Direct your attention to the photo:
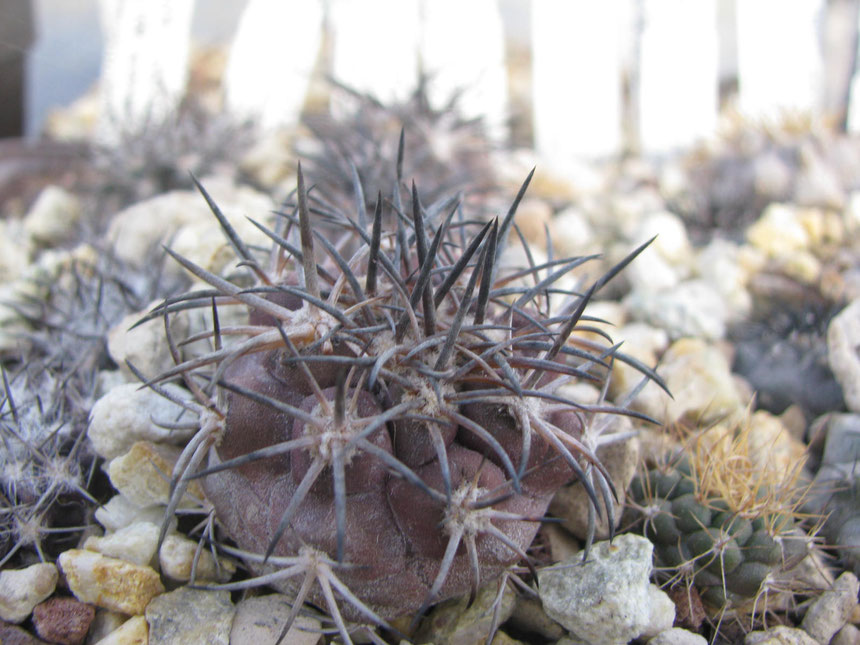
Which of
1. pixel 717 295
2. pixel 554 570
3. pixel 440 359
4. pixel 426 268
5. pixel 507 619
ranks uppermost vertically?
pixel 426 268

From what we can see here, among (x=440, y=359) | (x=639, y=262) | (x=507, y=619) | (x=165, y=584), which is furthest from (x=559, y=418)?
(x=639, y=262)

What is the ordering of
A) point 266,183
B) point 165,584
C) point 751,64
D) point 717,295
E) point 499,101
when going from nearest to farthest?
point 165,584 < point 717,295 < point 266,183 < point 499,101 < point 751,64

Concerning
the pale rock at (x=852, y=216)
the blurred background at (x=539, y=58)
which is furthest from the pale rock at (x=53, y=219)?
the pale rock at (x=852, y=216)

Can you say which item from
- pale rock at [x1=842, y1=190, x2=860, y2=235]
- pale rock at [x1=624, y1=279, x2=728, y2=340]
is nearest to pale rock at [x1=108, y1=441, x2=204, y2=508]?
pale rock at [x1=624, y1=279, x2=728, y2=340]

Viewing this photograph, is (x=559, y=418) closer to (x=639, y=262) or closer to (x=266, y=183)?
(x=639, y=262)

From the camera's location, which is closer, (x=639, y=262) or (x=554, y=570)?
(x=554, y=570)

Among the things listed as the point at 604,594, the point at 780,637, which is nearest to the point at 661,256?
the point at 780,637

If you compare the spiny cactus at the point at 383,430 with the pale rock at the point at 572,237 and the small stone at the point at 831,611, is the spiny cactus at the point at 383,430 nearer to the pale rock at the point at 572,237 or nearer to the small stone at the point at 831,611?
the small stone at the point at 831,611

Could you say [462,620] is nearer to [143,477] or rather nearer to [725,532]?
[725,532]
